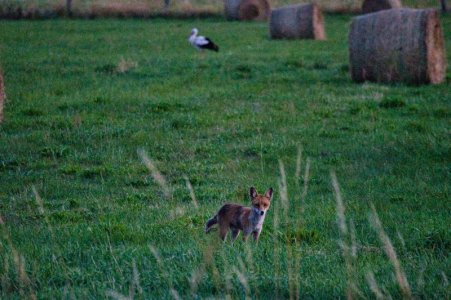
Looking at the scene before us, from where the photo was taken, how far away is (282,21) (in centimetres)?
3000

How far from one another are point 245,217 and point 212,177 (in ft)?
9.19

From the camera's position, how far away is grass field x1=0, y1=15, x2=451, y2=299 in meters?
5.64

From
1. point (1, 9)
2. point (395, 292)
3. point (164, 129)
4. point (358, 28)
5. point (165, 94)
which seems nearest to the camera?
point (395, 292)

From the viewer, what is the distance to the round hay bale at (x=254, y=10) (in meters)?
40.2

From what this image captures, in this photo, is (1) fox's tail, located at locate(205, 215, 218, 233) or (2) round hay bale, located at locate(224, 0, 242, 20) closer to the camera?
(1) fox's tail, located at locate(205, 215, 218, 233)

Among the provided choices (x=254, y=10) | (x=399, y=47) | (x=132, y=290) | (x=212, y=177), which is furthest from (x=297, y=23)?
(x=132, y=290)

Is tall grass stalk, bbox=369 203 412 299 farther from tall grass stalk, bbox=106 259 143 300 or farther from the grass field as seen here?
tall grass stalk, bbox=106 259 143 300

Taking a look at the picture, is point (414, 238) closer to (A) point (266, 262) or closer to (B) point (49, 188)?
(A) point (266, 262)

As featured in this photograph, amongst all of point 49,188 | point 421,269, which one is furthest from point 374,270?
point 49,188

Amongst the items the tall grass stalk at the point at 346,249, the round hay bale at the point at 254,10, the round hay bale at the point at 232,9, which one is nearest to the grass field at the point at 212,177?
the tall grass stalk at the point at 346,249

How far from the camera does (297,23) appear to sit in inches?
1179

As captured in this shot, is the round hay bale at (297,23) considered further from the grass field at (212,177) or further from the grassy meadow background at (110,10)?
the grassy meadow background at (110,10)

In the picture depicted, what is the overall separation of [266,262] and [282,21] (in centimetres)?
2461

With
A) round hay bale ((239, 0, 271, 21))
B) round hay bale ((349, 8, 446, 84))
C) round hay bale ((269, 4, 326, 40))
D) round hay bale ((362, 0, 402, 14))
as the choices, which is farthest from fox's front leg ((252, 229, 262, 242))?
round hay bale ((239, 0, 271, 21))
